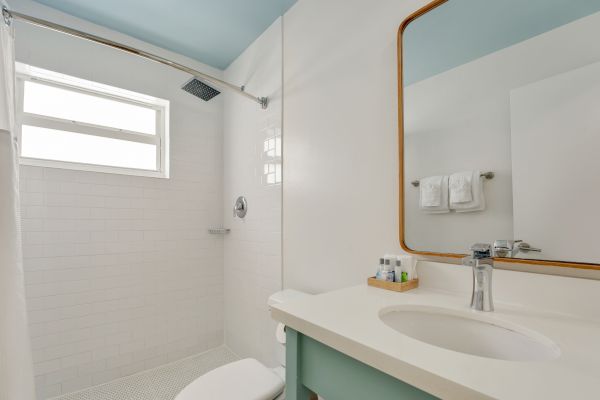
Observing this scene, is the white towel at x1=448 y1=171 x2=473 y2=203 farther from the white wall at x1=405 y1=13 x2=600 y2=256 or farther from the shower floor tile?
the shower floor tile

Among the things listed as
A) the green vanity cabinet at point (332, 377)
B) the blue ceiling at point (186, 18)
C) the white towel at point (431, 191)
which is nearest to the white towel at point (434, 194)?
the white towel at point (431, 191)

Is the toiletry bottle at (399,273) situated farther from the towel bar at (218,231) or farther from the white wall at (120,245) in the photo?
the white wall at (120,245)

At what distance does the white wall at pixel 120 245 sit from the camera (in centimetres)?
180

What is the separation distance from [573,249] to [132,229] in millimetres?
2393

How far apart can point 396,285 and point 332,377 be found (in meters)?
0.44

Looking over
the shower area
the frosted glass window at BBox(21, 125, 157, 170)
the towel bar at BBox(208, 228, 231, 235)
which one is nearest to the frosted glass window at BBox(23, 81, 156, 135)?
the shower area

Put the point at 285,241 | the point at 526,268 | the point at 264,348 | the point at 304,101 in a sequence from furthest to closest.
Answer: the point at 264,348 → the point at 285,241 → the point at 304,101 → the point at 526,268

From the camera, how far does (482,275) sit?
0.82m

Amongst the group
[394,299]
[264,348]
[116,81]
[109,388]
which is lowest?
[109,388]

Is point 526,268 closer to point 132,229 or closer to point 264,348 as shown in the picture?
point 264,348

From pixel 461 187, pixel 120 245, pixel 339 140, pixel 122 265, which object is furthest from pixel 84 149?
pixel 461 187

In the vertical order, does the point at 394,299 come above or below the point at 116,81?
below

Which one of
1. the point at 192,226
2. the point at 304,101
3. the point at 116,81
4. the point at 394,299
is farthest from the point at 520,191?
the point at 116,81

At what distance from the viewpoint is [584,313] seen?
749mm
